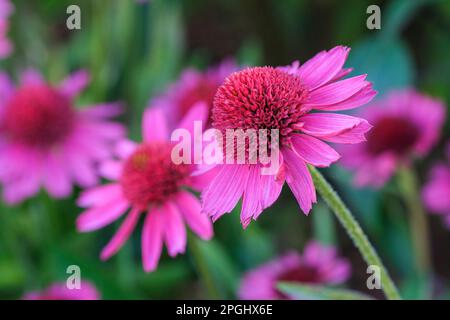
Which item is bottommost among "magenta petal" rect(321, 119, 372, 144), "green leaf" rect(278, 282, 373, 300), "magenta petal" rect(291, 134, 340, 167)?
"green leaf" rect(278, 282, 373, 300)

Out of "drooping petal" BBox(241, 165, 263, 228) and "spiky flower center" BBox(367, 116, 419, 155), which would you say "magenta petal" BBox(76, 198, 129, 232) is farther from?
"spiky flower center" BBox(367, 116, 419, 155)

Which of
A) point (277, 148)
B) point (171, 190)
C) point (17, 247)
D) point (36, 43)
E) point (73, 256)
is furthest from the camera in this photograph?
point (36, 43)

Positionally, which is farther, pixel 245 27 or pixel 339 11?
pixel 245 27

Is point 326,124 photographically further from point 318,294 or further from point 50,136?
point 50,136

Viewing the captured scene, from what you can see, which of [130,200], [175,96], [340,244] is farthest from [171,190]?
[340,244]

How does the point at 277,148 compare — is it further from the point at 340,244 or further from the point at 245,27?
the point at 245,27

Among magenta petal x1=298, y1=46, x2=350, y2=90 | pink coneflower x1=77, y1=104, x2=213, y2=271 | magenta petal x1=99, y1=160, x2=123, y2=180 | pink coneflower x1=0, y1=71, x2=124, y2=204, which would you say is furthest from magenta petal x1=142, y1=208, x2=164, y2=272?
pink coneflower x1=0, y1=71, x2=124, y2=204
